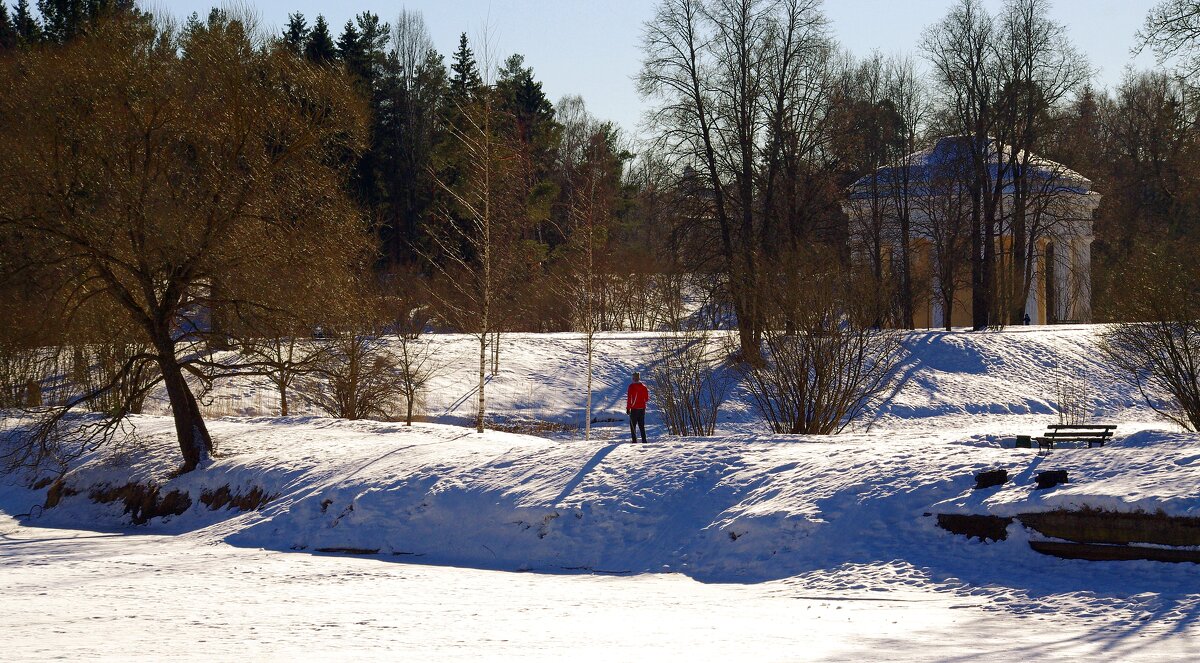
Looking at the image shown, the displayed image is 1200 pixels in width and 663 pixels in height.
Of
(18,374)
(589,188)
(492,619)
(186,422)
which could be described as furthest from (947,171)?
(492,619)

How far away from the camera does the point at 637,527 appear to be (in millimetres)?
16391

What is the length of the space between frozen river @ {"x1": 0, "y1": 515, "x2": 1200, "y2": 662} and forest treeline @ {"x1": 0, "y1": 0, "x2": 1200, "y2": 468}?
22.9 ft

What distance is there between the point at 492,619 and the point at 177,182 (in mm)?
13121

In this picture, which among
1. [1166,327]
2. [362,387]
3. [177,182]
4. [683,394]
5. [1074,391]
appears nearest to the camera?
[1166,327]

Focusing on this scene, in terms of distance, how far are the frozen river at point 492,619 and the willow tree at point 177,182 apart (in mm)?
6645

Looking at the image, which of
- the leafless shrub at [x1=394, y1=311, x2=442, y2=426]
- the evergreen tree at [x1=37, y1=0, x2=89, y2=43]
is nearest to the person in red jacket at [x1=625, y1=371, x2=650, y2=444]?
the leafless shrub at [x1=394, y1=311, x2=442, y2=426]

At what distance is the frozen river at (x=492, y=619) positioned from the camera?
985 cm

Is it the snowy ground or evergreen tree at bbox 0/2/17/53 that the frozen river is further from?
evergreen tree at bbox 0/2/17/53

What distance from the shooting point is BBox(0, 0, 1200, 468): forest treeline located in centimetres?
2095

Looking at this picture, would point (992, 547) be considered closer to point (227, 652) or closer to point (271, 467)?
point (227, 652)

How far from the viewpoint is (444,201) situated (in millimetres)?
46906

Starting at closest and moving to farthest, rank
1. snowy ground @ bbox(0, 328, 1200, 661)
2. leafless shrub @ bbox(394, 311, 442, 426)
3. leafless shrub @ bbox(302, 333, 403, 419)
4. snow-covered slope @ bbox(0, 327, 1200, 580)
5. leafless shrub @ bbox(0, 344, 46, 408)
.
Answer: snowy ground @ bbox(0, 328, 1200, 661) < snow-covered slope @ bbox(0, 327, 1200, 580) < leafless shrub @ bbox(0, 344, 46, 408) < leafless shrub @ bbox(302, 333, 403, 419) < leafless shrub @ bbox(394, 311, 442, 426)

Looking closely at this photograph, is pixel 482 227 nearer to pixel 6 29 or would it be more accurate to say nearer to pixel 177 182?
pixel 177 182

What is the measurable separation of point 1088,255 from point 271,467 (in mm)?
41058
